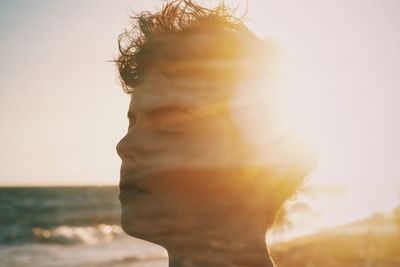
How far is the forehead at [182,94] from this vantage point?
4.54 ft

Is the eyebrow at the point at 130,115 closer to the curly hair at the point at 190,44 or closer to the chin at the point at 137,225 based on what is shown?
the curly hair at the point at 190,44

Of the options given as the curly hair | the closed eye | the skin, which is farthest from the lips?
the curly hair

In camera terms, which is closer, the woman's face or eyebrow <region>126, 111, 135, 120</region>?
the woman's face

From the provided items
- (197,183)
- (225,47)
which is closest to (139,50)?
(225,47)

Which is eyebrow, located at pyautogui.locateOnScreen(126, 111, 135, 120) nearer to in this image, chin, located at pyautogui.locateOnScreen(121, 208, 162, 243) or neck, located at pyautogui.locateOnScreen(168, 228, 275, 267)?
chin, located at pyautogui.locateOnScreen(121, 208, 162, 243)

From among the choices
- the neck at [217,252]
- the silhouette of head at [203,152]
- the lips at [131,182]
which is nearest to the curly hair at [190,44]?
the silhouette of head at [203,152]

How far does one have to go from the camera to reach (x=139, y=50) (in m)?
1.66

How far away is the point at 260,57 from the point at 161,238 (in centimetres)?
69

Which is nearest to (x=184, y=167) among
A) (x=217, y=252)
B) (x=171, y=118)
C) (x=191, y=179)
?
(x=191, y=179)

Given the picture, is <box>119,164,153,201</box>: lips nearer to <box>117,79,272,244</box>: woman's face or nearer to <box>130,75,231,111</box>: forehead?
<box>117,79,272,244</box>: woman's face

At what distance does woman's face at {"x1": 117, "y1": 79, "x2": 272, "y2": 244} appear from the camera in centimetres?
135

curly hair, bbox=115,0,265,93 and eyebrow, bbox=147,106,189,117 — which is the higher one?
curly hair, bbox=115,0,265,93

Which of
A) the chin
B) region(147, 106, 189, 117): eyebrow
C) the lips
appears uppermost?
region(147, 106, 189, 117): eyebrow

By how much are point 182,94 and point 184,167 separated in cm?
23
